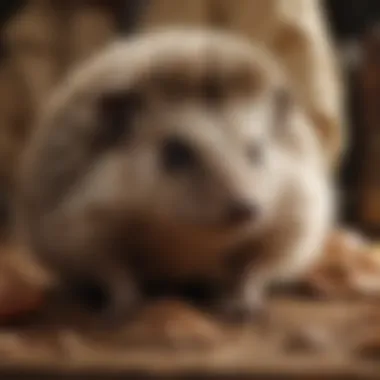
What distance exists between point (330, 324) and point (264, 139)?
0.15 m

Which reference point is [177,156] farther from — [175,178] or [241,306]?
[241,306]

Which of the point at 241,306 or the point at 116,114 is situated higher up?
the point at 116,114

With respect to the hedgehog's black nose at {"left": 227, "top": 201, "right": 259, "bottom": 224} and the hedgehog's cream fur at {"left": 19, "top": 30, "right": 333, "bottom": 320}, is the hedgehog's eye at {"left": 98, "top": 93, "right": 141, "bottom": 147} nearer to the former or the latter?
the hedgehog's cream fur at {"left": 19, "top": 30, "right": 333, "bottom": 320}

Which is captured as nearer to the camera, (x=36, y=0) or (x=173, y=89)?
(x=173, y=89)

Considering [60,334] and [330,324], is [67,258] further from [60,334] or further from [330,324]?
[330,324]

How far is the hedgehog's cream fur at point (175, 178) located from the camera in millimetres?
638

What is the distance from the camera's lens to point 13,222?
2.51 ft

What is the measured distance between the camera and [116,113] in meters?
0.66

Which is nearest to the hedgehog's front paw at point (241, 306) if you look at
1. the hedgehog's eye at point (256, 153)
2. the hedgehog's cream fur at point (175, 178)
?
the hedgehog's cream fur at point (175, 178)

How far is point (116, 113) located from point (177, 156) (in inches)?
2.4

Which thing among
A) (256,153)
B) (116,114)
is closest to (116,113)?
(116,114)

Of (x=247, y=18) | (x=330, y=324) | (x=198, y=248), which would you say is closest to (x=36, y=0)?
(x=247, y=18)

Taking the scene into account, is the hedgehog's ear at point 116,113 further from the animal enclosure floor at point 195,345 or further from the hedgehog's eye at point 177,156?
the animal enclosure floor at point 195,345

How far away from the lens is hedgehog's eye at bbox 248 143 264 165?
643 millimetres
